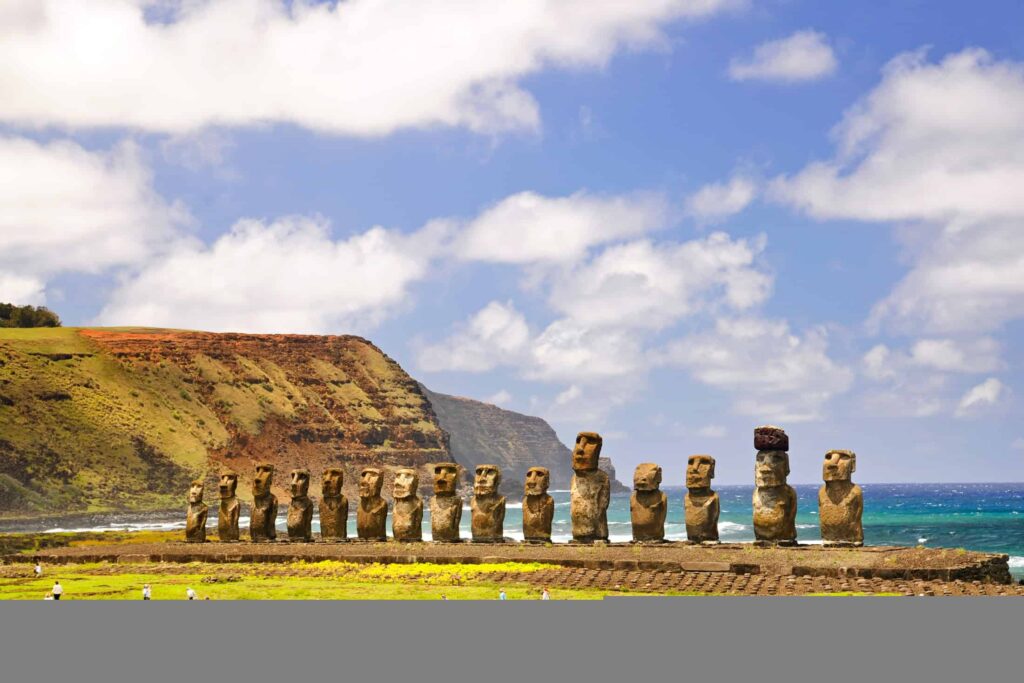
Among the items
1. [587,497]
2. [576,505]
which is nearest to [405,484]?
[576,505]

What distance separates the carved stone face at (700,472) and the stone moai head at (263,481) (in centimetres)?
1291

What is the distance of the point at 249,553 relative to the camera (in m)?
32.8

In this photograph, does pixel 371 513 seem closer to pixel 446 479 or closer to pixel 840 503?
pixel 446 479

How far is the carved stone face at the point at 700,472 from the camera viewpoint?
32.1m

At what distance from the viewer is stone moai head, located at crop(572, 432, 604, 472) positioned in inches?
1315

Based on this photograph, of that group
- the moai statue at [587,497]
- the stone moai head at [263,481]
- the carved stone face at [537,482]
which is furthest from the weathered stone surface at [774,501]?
the stone moai head at [263,481]

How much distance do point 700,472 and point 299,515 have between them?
11645mm

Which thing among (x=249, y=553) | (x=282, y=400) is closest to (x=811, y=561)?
(x=249, y=553)

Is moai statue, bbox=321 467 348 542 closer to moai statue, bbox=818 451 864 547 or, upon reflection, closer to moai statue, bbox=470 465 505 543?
moai statue, bbox=470 465 505 543

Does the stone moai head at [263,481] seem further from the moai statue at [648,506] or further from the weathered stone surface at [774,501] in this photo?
the weathered stone surface at [774,501]

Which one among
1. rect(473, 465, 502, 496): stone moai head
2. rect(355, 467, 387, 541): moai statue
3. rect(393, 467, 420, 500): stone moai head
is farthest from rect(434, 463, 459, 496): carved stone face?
rect(355, 467, 387, 541): moai statue

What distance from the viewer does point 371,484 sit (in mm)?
36562

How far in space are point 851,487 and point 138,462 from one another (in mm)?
82848

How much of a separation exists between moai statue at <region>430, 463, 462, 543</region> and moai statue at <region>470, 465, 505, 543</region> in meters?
0.62
